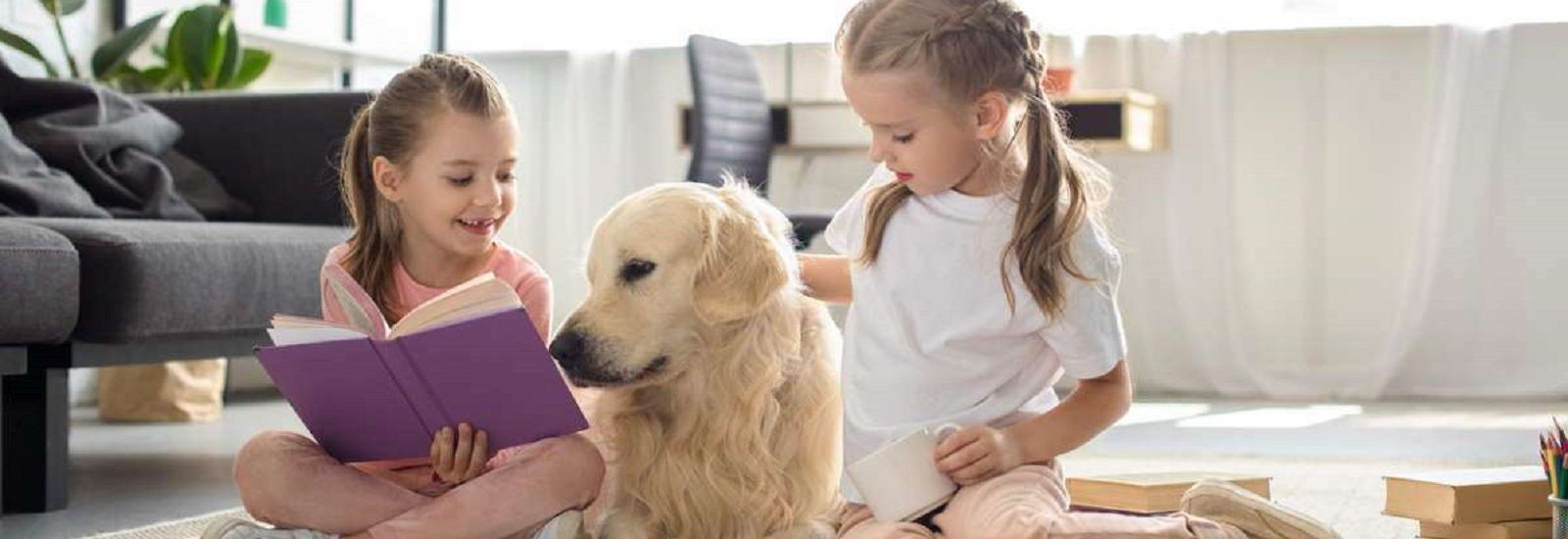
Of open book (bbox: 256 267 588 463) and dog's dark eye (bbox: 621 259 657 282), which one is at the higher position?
dog's dark eye (bbox: 621 259 657 282)

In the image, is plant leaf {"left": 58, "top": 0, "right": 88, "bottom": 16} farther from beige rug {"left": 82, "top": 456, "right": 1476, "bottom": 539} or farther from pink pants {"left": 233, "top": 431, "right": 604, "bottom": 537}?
pink pants {"left": 233, "top": 431, "right": 604, "bottom": 537}

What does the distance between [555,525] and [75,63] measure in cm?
278

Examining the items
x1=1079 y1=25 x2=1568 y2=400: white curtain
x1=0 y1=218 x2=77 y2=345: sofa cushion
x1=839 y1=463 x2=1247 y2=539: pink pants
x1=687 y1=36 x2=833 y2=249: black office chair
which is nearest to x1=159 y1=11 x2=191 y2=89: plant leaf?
x1=687 y1=36 x2=833 y2=249: black office chair

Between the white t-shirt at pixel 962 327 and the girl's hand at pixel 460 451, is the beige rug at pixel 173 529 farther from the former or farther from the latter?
the white t-shirt at pixel 962 327

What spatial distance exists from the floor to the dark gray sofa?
13cm

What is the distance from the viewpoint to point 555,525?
1765 mm

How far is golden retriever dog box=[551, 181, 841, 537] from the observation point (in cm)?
172

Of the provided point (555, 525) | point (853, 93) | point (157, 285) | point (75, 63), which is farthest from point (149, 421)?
point (853, 93)

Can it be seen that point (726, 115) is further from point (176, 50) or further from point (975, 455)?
point (975, 455)

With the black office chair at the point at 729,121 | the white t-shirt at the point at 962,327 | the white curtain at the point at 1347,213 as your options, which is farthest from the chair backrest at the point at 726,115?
the white t-shirt at the point at 962,327

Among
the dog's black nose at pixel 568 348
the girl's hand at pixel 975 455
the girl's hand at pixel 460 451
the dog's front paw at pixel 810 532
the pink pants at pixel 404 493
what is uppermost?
the dog's black nose at pixel 568 348

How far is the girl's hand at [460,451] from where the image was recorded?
173 centimetres

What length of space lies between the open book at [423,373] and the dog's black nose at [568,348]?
3 cm

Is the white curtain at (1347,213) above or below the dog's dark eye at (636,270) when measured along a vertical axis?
below
